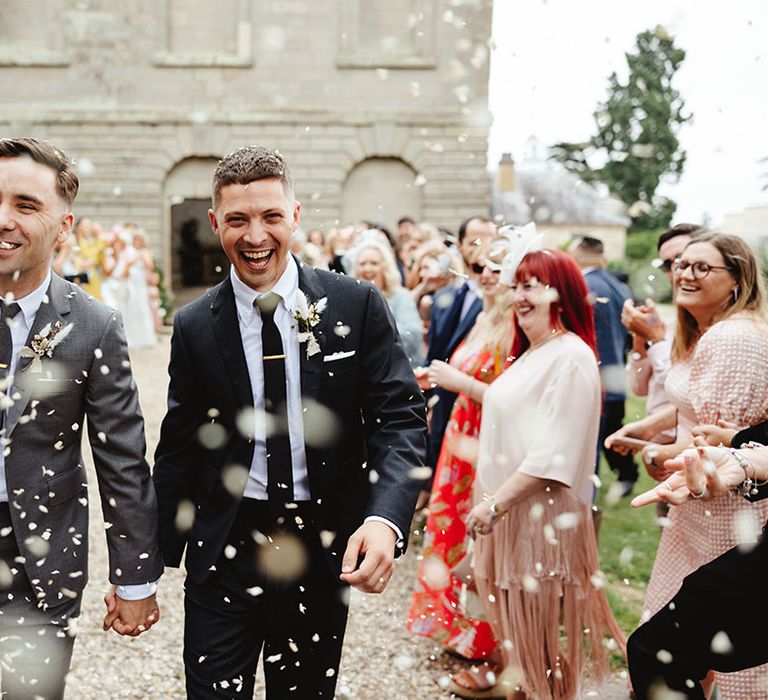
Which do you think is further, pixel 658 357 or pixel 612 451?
pixel 612 451

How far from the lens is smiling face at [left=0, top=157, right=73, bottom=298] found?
217 centimetres

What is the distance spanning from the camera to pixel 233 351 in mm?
2320

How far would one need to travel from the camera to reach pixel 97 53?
18.1 m

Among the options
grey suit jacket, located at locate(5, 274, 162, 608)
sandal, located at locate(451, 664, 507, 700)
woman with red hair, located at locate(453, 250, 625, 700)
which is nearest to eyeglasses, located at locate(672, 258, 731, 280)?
woman with red hair, located at locate(453, 250, 625, 700)

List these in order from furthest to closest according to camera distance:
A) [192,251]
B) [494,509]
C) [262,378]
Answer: [192,251]
[494,509]
[262,378]

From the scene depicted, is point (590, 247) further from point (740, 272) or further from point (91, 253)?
point (91, 253)

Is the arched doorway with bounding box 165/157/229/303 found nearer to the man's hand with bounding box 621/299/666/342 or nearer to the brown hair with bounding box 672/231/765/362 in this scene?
the man's hand with bounding box 621/299/666/342

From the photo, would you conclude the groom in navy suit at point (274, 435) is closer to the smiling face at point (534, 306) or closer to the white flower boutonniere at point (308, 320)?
the white flower boutonniere at point (308, 320)

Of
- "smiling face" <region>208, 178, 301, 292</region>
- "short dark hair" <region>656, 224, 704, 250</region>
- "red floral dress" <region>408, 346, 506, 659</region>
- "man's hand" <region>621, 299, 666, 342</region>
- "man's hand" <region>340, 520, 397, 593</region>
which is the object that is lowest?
"red floral dress" <region>408, 346, 506, 659</region>

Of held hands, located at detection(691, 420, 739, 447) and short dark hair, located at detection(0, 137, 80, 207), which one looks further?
held hands, located at detection(691, 420, 739, 447)

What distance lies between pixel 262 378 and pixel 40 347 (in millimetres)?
610

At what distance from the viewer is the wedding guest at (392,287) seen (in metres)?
5.24

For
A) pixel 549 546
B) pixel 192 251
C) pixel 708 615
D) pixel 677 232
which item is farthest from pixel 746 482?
pixel 192 251

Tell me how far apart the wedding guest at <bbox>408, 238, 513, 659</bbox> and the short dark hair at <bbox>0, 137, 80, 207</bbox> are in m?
1.98
